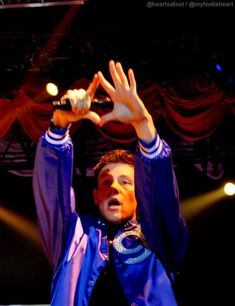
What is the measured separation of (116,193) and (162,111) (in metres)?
2.71

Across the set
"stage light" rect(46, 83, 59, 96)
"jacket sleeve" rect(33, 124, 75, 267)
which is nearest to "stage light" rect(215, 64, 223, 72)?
"stage light" rect(46, 83, 59, 96)

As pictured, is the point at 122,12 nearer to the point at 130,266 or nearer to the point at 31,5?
the point at 31,5

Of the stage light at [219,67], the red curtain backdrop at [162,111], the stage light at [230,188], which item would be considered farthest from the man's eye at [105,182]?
the stage light at [230,188]

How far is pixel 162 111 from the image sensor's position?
180 inches

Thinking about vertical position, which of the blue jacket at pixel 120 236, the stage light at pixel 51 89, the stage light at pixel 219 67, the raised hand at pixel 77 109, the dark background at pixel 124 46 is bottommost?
the blue jacket at pixel 120 236

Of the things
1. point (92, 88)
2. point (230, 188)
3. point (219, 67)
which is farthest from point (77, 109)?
point (230, 188)

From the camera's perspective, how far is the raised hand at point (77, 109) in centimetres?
162

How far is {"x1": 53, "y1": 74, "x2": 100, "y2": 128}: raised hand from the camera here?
63.6 inches

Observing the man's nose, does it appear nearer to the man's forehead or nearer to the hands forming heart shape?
the man's forehead

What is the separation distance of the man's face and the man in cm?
9

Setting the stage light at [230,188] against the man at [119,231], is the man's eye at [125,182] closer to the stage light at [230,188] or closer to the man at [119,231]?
the man at [119,231]

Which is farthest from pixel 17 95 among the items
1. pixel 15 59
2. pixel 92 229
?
pixel 92 229

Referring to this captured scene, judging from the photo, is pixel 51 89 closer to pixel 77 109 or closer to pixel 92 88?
pixel 92 88

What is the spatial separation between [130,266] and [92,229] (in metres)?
0.27
